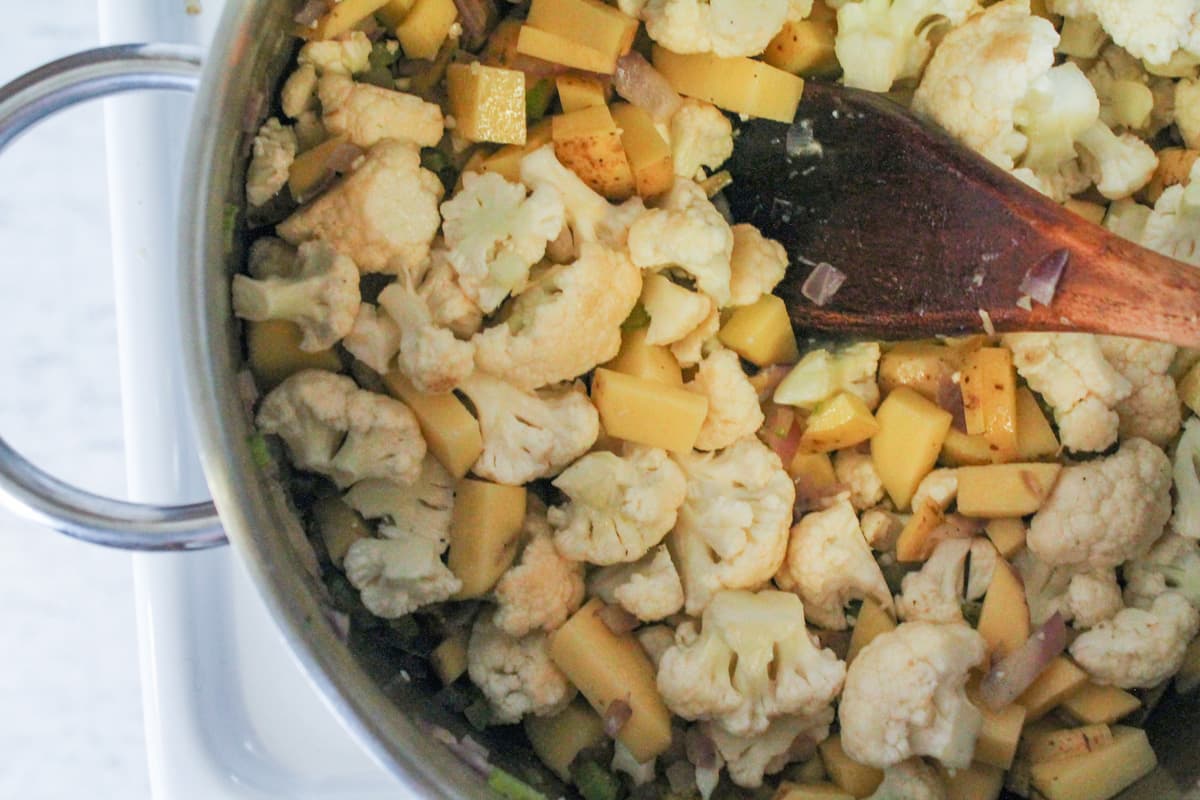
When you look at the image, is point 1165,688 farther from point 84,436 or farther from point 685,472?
point 84,436

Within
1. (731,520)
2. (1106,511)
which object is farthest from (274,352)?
(1106,511)

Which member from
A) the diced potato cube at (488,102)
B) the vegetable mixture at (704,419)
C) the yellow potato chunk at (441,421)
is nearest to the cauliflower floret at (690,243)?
the vegetable mixture at (704,419)

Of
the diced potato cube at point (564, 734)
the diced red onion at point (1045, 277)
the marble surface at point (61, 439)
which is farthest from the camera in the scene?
the marble surface at point (61, 439)

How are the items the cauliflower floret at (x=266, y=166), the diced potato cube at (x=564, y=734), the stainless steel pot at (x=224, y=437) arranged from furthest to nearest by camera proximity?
1. the diced potato cube at (x=564, y=734)
2. the cauliflower floret at (x=266, y=166)
3. the stainless steel pot at (x=224, y=437)

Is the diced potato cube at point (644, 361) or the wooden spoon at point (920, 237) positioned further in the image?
the diced potato cube at point (644, 361)

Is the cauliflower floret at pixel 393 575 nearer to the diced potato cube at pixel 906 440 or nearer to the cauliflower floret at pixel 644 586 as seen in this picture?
the cauliflower floret at pixel 644 586
